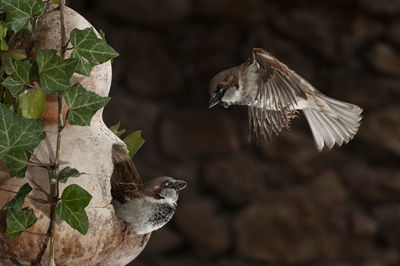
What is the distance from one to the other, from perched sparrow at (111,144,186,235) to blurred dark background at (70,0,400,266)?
3.99 feet

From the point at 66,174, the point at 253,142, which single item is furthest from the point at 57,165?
the point at 253,142

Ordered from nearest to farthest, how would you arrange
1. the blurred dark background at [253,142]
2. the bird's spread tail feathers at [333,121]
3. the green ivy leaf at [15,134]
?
the green ivy leaf at [15,134], the bird's spread tail feathers at [333,121], the blurred dark background at [253,142]

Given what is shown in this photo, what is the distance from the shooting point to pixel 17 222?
49 centimetres

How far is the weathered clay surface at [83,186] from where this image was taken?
1.69ft

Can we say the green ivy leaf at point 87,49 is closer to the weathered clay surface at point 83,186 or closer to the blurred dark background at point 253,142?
Result: the weathered clay surface at point 83,186

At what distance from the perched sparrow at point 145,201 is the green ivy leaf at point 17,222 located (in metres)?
0.08

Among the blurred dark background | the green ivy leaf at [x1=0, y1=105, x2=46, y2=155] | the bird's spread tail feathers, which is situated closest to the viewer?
the green ivy leaf at [x1=0, y1=105, x2=46, y2=155]

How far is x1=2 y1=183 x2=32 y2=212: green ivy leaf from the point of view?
0.48 metres

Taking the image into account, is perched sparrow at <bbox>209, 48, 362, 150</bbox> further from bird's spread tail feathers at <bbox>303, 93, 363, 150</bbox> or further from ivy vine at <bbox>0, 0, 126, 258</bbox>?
ivy vine at <bbox>0, 0, 126, 258</bbox>

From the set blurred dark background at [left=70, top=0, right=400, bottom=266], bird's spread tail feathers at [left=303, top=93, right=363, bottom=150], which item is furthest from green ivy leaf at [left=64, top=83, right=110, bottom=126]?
blurred dark background at [left=70, top=0, right=400, bottom=266]

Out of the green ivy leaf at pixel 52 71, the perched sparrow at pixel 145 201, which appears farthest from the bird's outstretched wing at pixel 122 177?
the green ivy leaf at pixel 52 71

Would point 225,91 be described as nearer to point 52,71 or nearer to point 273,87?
point 273,87

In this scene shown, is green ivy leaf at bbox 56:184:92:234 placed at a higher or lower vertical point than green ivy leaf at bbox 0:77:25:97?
lower

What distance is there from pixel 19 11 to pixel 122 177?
170 millimetres
